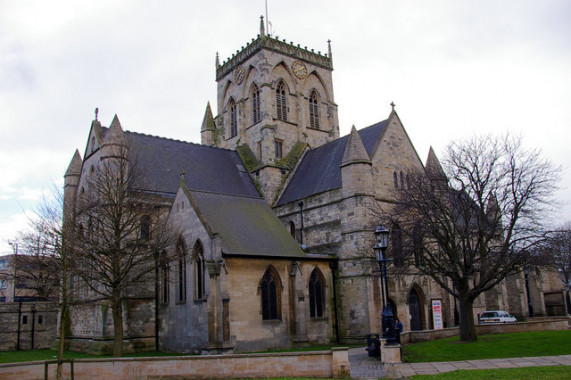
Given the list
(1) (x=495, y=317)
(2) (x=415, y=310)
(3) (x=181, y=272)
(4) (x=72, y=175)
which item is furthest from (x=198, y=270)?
(1) (x=495, y=317)

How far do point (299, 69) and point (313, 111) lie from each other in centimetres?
402

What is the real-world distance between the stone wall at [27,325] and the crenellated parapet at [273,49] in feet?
86.4

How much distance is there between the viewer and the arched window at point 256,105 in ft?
151

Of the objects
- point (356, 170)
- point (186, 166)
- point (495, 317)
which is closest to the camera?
point (356, 170)

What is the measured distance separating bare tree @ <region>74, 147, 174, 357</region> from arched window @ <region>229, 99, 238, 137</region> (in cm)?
1789

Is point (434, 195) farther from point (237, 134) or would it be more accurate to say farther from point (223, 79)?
point (223, 79)

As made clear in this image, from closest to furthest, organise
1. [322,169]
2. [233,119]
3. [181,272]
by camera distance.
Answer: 1. [181,272]
2. [322,169]
3. [233,119]

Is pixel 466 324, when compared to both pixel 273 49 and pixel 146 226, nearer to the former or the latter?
pixel 146 226

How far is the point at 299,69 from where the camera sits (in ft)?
157

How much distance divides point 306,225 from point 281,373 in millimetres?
19442

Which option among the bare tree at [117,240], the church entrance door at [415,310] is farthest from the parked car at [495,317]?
the bare tree at [117,240]

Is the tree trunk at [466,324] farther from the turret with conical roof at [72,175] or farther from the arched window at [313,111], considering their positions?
the turret with conical roof at [72,175]

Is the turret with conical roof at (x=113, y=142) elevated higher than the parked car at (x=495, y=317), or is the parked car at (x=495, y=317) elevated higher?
the turret with conical roof at (x=113, y=142)

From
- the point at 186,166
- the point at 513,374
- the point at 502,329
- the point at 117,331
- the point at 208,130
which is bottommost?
the point at 513,374
